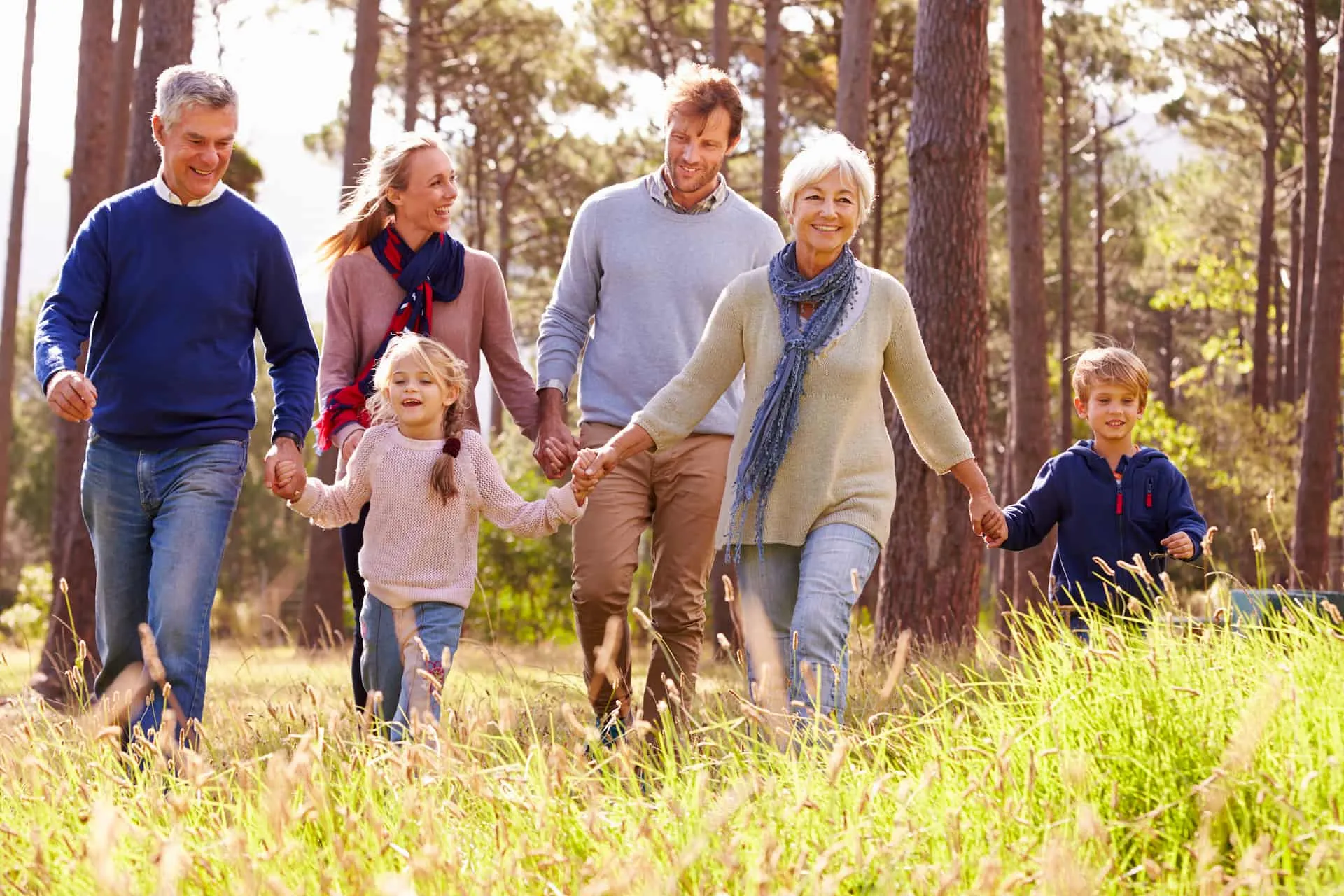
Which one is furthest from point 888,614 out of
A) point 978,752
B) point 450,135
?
point 450,135

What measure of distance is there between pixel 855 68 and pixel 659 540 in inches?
340

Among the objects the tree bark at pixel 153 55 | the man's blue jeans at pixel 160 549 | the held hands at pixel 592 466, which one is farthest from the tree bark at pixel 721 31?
the man's blue jeans at pixel 160 549

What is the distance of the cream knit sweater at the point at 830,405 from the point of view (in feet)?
14.6

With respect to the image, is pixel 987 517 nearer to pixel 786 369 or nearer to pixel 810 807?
pixel 786 369

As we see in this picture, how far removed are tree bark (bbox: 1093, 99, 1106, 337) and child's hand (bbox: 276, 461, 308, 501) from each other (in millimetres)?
27675

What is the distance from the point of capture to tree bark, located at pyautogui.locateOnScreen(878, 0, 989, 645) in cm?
842

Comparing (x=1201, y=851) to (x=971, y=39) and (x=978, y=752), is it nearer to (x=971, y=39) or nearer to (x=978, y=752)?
(x=978, y=752)

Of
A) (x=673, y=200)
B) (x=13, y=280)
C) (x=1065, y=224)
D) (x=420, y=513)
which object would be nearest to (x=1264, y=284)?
(x=1065, y=224)

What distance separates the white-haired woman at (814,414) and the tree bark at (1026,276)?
7.15 metres

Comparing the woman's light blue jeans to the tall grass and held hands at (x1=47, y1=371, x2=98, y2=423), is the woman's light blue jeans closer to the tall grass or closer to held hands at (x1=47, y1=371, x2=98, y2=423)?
the tall grass

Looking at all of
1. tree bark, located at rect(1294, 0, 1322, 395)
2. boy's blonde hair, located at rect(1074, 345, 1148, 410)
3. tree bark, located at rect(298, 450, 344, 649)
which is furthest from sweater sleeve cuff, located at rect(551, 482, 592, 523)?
tree bark, located at rect(1294, 0, 1322, 395)

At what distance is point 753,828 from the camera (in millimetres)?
2908

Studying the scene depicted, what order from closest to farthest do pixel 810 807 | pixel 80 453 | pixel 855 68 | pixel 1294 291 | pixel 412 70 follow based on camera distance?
pixel 810 807, pixel 80 453, pixel 855 68, pixel 412 70, pixel 1294 291

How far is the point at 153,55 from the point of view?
9.17m
